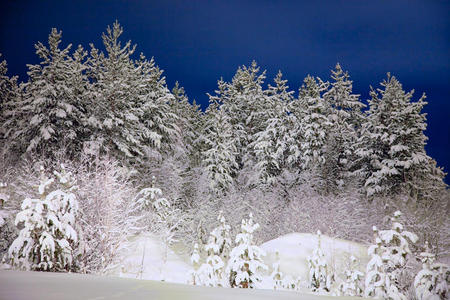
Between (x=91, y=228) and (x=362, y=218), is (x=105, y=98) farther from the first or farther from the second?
(x=362, y=218)

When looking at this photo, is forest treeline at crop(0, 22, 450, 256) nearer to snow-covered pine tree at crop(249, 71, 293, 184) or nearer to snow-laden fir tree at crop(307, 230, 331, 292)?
snow-covered pine tree at crop(249, 71, 293, 184)

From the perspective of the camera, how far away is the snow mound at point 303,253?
16.9 metres

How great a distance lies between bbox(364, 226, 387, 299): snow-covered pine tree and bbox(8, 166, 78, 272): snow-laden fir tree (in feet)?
25.5

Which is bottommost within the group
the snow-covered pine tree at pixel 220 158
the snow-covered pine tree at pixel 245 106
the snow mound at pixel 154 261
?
the snow mound at pixel 154 261

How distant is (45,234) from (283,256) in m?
12.1

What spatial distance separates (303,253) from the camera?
1836cm

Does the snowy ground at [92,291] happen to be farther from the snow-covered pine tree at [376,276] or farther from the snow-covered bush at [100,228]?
the snow-covered bush at [100,228]

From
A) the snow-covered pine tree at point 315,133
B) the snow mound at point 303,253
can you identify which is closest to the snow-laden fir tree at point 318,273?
the snow mound at point 303,253

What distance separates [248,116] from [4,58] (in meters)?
24.1

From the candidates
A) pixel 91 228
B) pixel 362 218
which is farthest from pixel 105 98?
pixel 362 218

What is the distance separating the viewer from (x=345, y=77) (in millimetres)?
36188

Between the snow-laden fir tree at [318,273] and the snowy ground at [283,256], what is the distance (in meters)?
2.80

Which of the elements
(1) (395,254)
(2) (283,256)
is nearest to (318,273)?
(1) (395,254)

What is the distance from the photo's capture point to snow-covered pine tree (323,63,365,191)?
32.2 meters
